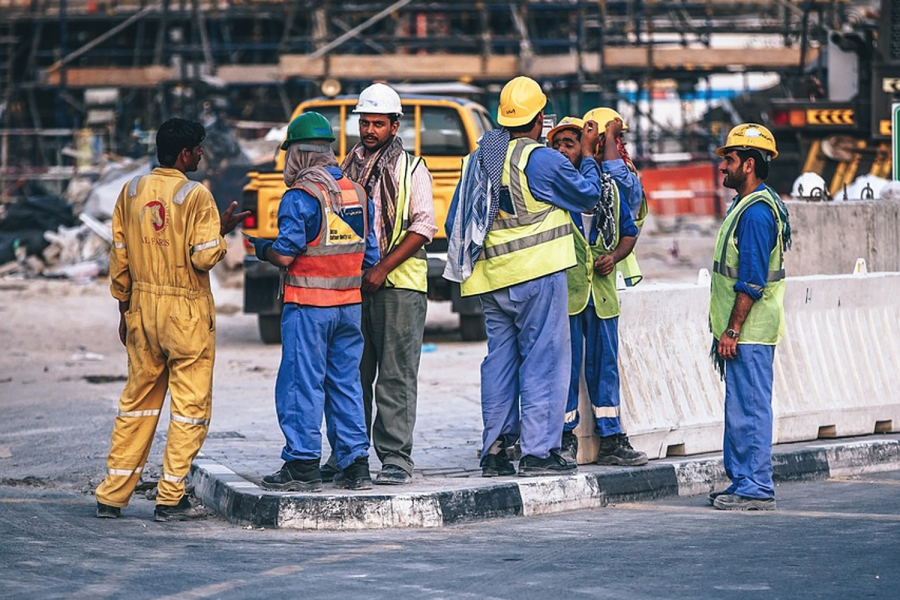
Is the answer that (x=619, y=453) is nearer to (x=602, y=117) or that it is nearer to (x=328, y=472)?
(x=328, y=472)

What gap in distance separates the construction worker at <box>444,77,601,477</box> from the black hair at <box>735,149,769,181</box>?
2.37 feet

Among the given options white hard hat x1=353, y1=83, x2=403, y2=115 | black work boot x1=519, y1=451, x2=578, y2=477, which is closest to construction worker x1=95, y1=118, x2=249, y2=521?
white hard hat x1=353, y1=83, x2=403, y2=115

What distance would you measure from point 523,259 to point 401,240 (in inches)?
24.4

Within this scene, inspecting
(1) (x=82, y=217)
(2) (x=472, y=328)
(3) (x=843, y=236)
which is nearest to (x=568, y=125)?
(3) (x=843, y=236)

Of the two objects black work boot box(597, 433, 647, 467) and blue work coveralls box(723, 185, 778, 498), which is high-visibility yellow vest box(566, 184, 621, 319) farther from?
blue work coveralls box(723, 185, 778, 498)

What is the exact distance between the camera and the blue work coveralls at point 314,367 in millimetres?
7305

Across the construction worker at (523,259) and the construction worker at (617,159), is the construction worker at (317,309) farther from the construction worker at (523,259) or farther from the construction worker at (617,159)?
the construction worker at (617,159)

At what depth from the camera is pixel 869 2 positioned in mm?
33312

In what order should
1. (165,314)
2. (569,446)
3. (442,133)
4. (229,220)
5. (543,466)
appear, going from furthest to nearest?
(442,133) < (569,446) < (543,466) < (229,220) < (165,314)

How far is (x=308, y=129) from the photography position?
7.41m

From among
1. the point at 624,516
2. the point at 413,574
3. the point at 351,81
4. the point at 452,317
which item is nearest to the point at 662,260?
the point at 452,317

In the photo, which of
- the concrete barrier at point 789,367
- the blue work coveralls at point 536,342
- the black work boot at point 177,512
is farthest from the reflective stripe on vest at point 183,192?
the concrete barrier at point 789,367

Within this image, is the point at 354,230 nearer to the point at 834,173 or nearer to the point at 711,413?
the point at 711,413

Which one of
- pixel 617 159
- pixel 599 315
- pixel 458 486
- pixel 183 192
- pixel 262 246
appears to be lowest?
pixel 458 486
